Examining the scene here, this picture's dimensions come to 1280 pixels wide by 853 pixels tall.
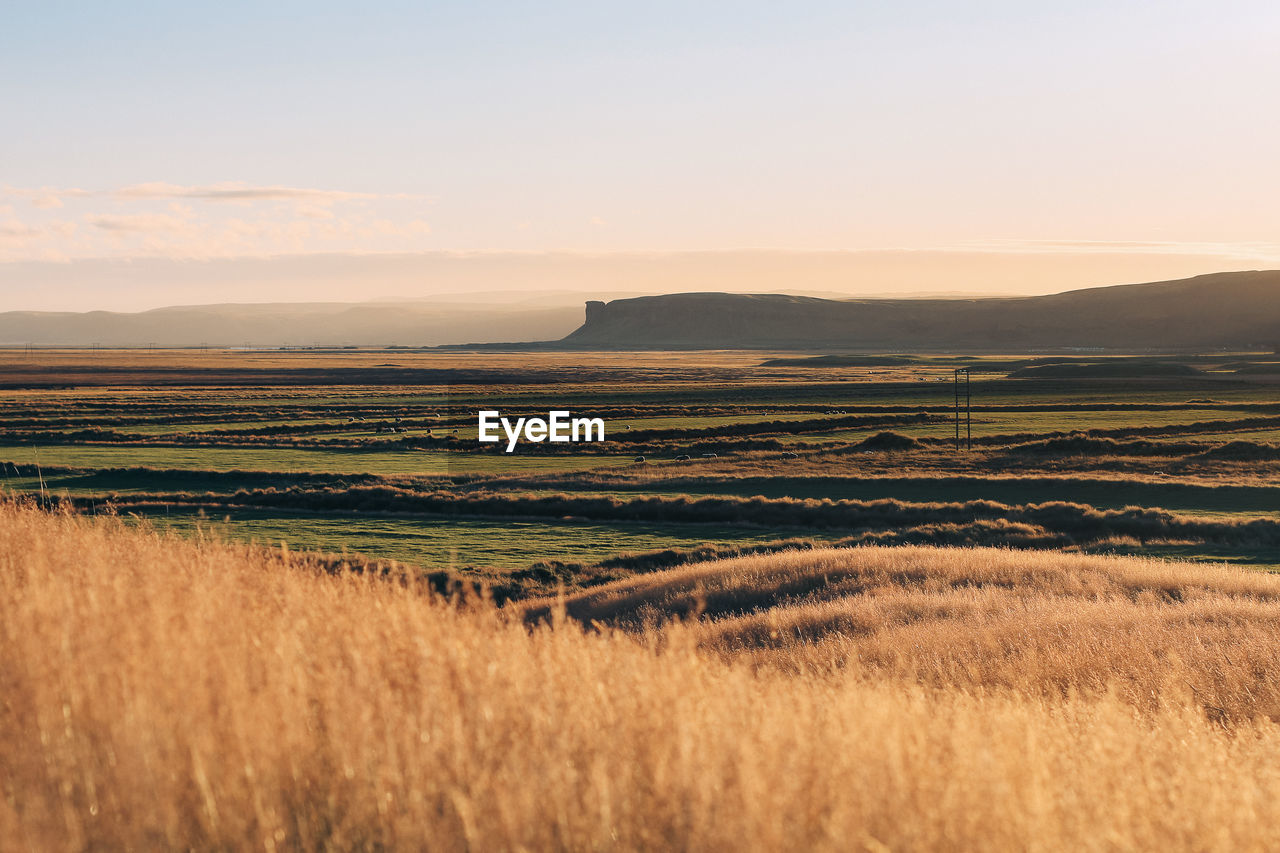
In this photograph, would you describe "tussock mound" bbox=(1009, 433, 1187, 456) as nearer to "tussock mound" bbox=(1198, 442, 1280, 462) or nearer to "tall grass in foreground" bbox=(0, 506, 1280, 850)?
"tussock mound" bbox=(1198, 442, 1280, 462)

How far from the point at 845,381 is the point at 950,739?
487 feet

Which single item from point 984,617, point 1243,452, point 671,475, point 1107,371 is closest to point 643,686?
point 984,617

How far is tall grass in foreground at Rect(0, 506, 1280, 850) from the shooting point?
15.9 feet

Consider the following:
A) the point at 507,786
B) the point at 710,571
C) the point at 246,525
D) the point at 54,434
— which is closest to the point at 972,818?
the point at 507,786

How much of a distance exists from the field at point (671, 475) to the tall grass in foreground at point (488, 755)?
1030cm

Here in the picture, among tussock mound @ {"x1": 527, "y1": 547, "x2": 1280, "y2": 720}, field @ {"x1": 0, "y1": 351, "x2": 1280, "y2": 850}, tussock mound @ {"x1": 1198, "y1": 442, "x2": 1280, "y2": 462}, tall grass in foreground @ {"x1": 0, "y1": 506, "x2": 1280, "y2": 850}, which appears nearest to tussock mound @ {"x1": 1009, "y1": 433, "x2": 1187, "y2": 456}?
tussock mound @ {"x1": 1198, "y1": 442, "x2": 1280, "y2": 462}

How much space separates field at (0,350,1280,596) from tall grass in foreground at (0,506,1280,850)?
10.3m

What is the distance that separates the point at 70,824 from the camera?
4637 mm

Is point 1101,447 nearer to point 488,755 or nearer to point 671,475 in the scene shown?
point 671,475

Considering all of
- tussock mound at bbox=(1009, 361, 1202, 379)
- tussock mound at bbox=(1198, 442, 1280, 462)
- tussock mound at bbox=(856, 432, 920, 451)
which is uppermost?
tussock mound at bbox=(1009, 361, 1202, 379)

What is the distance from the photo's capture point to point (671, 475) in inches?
2112

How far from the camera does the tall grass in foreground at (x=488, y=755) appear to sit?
15.9ft

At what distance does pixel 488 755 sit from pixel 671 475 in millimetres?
48451

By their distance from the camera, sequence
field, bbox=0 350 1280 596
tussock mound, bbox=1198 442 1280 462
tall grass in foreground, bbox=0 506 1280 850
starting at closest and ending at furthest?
tall grass in foreground, bbox=0 506 1280 850 < field, bbox=0 350 1280 596 < tussock mound, bbox=1198 442 1280 462
